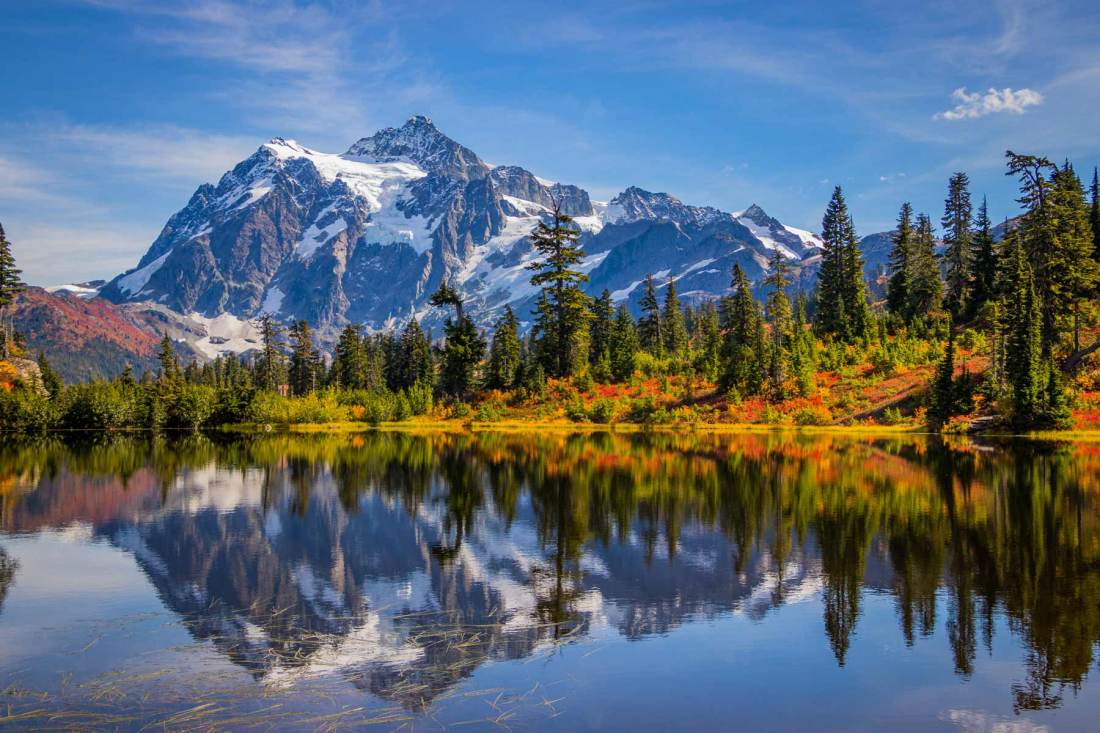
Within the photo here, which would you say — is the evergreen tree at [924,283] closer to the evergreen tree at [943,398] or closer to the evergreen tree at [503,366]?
the evergreen tree at [943,398]

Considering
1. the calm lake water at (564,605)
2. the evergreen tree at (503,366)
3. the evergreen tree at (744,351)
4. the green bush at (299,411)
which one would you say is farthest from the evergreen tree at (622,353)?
the calm lake water at (564,605)

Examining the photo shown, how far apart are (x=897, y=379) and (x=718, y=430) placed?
18.8 meters

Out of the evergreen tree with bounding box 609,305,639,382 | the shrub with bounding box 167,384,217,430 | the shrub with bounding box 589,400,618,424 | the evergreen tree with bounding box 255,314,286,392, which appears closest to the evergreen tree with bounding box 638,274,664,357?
the evergreen tree with bounding box 609,305,639,382

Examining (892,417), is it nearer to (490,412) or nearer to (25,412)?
(490,412)

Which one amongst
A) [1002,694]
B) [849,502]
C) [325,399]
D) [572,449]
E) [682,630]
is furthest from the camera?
[325,399]

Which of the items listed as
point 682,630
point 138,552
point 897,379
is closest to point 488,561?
point 682,630

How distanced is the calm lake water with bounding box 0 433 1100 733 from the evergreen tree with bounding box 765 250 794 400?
43298mm

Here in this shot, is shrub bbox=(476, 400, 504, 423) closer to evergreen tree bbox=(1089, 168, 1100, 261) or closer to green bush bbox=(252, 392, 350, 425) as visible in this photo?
green bush bbox=(252, 392, 350, 425)

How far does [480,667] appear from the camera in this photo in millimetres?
15180

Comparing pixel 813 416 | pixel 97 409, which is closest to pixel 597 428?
pixel 813 416

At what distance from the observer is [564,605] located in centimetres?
1911

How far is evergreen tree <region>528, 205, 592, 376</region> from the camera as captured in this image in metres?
91.2

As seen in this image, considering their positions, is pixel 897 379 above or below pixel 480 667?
above

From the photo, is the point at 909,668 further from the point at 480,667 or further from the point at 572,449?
the point at 572,449
